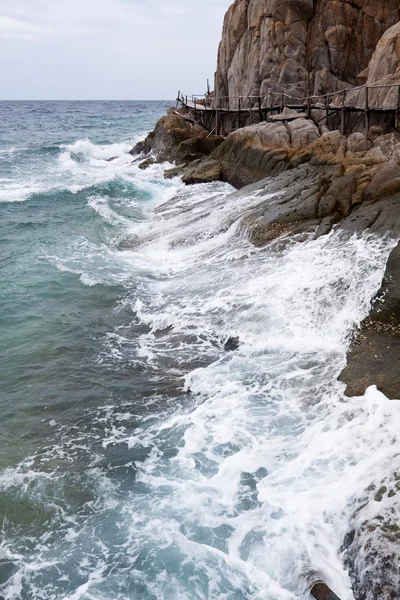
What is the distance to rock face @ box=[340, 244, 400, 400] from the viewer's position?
7.98m

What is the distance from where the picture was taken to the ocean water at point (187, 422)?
596cm

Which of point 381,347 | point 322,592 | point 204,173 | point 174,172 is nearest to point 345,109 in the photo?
point 204,173

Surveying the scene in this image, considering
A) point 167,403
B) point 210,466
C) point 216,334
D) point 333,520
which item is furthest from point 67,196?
point 333,520

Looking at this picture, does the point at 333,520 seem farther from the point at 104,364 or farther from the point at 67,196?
the point at 67,196

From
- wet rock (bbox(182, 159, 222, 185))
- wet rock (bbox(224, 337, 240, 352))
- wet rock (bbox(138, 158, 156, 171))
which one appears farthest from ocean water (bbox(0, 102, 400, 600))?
wet rock (bbox(138, 158, 156, 171))

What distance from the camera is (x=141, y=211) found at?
74.0ft

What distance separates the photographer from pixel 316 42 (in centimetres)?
2880

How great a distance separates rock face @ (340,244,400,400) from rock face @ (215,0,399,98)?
21.7m

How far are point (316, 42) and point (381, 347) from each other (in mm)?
25080

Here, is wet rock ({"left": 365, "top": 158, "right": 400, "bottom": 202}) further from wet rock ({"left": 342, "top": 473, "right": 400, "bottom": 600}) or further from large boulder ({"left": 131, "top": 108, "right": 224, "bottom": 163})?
large boulder ({"left": 131, "top": 108, "right": 224, "bottom": 163})

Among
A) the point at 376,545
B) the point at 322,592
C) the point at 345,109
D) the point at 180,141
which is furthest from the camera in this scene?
the point at 180,141

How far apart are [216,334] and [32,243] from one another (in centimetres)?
1046

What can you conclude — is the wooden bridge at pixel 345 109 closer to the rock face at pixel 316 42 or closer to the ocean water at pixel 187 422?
the rock face at pixel 316 42

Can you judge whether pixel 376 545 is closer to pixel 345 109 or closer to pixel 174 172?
pixel 345 109
